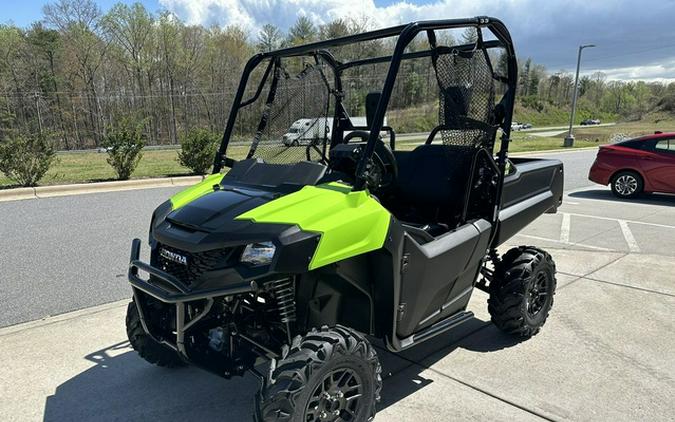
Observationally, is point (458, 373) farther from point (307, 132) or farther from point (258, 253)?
point (307, 132)

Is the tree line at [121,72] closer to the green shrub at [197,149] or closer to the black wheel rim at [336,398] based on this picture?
the green shrub at [197,149]

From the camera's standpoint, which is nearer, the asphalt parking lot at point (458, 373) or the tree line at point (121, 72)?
the asphalt parking lot at point (458, 373)

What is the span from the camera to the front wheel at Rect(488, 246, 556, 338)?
3.64m

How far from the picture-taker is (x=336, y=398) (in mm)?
2438

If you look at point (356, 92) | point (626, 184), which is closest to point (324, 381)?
point (356, 92)

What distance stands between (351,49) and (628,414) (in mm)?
2903

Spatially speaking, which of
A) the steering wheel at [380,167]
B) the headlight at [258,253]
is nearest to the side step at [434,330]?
the steering wheel at [380,167]

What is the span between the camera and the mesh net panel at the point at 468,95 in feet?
10.9

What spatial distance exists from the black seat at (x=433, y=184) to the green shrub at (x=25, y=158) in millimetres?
9819

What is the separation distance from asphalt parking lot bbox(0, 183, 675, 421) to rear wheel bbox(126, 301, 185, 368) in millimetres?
151

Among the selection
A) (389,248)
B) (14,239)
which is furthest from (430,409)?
(14,239)

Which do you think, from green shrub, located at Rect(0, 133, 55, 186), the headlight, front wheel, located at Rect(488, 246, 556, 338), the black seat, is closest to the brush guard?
the headlight

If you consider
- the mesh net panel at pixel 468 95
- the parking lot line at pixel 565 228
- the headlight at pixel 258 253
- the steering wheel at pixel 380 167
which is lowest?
the parking lot line at pixel 565 228

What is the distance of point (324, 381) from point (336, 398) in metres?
0.13
